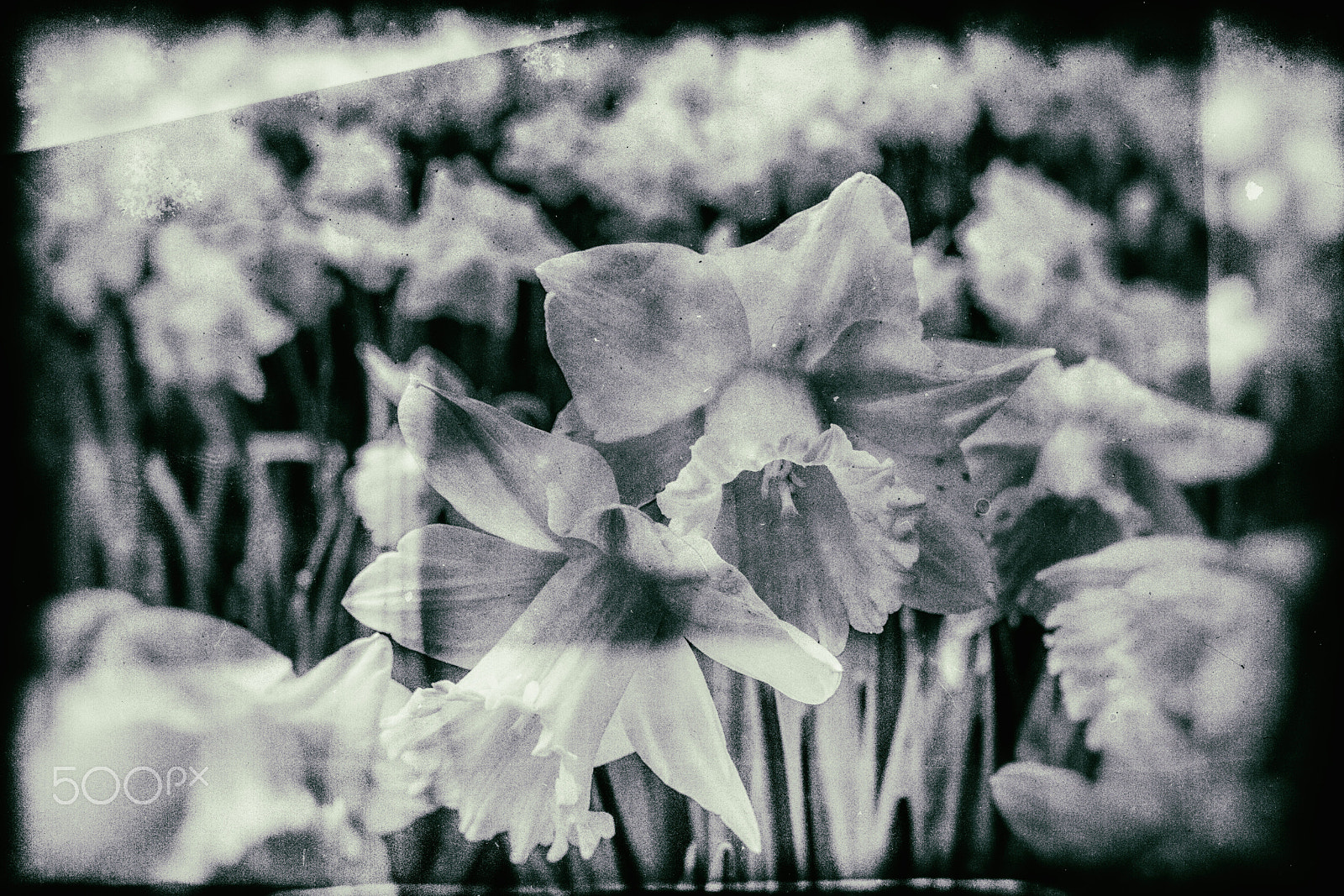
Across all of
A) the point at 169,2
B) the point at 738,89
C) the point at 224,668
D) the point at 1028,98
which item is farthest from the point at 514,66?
the point at 224,668

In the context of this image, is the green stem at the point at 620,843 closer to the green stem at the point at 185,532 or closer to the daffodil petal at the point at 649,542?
the daffodil petal at the point at 649,542

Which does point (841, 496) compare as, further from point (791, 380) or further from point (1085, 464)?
point (1085, 464)

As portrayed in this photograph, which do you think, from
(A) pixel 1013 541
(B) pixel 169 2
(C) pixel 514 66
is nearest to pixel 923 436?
(A) pixel 1013 541

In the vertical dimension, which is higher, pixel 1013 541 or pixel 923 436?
pixel 923 436

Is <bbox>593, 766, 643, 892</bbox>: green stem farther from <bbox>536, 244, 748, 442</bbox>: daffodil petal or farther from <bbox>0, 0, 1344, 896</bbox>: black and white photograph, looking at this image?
<bbox>536, 244, 748, 442</bbox>: daffodil petal

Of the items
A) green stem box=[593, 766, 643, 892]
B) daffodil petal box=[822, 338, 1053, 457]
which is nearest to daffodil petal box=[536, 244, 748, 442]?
daffodil petal box=[822, 338, 1053, 457]

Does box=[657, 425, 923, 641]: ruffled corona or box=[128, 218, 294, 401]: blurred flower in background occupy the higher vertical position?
box=[128, 218, 294, 401]: blurred flower in background

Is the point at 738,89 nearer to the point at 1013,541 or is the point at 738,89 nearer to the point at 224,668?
the point at 1013,541

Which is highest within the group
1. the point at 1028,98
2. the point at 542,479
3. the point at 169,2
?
the point at 169,2
